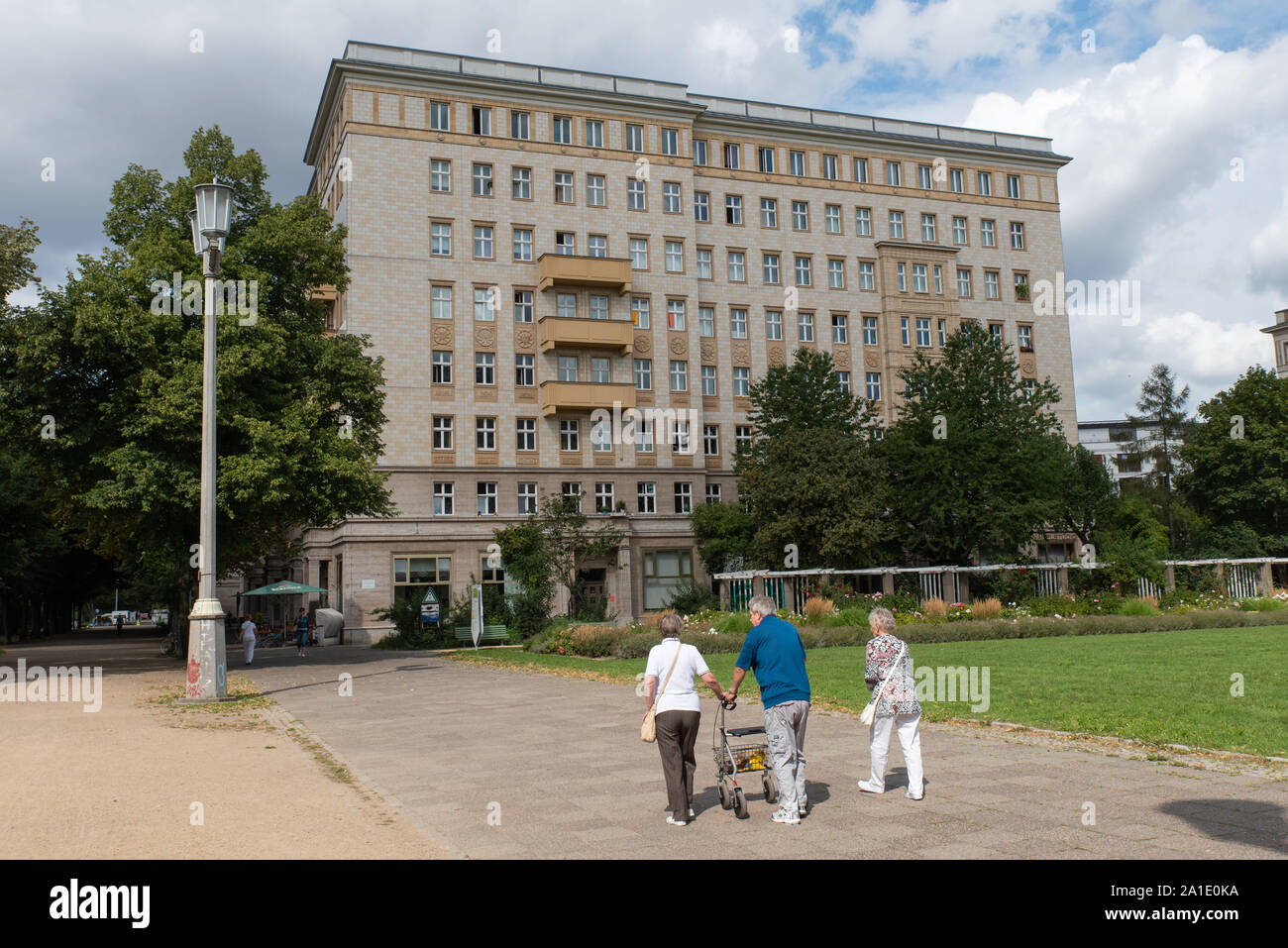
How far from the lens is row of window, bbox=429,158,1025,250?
52.7 metres

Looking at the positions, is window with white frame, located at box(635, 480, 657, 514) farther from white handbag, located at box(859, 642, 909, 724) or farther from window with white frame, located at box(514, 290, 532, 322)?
white handbag, located at box(859, 642, 909, 724)

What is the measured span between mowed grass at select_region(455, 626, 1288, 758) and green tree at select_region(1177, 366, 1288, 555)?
132 feet

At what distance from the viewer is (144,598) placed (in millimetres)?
79125

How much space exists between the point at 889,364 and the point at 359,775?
54775 millimetres

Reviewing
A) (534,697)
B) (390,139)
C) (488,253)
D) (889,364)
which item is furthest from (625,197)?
(534,697)

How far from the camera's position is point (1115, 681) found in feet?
53.8

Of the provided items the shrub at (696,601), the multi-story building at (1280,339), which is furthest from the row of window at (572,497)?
the multi-story building at (1280,339)

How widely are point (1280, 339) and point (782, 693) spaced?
106784mm

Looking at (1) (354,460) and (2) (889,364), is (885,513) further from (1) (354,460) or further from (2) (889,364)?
(1) (354,460)

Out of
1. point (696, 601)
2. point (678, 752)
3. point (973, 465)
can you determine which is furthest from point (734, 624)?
point (678, 752)

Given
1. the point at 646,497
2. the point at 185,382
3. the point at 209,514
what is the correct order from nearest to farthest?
the point at 209,514 → the point at 185,382 → the point at 646,497

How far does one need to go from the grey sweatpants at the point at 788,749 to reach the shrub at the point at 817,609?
2336 cm

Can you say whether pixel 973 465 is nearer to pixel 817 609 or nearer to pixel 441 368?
pixel 817 609

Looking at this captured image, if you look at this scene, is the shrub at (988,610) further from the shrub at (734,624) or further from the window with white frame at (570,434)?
the window with white frame at (570,434)
